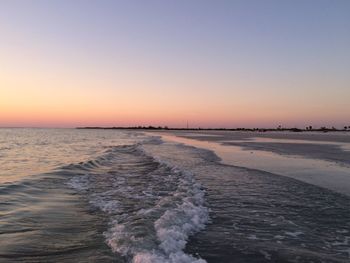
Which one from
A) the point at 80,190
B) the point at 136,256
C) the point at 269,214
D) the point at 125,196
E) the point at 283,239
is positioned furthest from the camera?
the point at 80,190

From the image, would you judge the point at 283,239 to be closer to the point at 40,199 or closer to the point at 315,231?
the point at 315,231

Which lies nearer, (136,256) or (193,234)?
(136,256)

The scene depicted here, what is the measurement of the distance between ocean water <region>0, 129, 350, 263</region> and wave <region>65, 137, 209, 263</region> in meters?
0.02

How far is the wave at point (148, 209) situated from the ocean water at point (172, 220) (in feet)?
0.07

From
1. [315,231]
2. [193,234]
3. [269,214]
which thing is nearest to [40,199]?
[193,234]

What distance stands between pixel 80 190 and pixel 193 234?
21.9ft

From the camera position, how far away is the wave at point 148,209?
6.62m

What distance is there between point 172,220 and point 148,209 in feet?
4.95

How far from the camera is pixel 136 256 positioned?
6.13 metres

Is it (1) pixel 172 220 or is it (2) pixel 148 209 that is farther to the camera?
(2) pixel 148 209

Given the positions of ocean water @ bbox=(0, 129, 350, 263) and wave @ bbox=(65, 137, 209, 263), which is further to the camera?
→ wave @ bbox=(65, 137, 209, 263)

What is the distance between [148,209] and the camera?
991 cm

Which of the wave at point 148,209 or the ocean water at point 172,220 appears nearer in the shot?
the ocean water at point 172,220

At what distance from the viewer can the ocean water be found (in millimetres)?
6445
